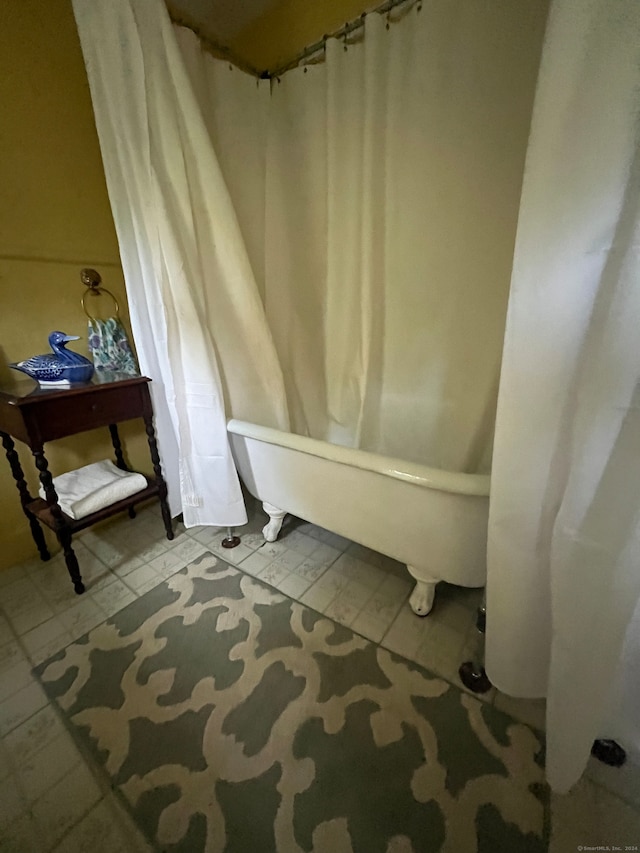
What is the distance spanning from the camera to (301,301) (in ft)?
4.81

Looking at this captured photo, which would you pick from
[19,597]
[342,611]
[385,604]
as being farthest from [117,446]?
[385,604]

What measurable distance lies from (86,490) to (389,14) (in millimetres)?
1874

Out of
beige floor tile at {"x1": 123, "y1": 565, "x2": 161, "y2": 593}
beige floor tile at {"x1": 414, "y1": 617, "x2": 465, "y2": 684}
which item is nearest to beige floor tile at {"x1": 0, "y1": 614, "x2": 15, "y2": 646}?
beige floor tile at {"x1": 123, "y1": 565, "x2": 161, "y2": 593}

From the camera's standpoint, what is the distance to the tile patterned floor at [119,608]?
66cm

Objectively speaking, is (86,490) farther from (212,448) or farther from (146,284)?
(146,284)

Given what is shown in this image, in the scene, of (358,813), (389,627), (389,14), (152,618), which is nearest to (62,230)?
(389,14)

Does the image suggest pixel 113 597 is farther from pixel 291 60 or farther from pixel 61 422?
pixel 291 60

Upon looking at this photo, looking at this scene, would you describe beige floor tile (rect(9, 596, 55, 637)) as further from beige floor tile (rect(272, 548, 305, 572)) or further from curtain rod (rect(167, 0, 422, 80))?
curtain rod (rect(167, 0, 422, 80))

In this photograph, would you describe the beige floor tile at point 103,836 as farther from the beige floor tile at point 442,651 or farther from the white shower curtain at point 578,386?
the white shower curtain at point 578,386

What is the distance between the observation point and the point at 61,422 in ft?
3.41

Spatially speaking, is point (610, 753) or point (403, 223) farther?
point (403, 223)

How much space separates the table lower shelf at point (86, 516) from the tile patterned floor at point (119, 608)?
0.86 feet

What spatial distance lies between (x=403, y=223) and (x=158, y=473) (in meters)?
1.36

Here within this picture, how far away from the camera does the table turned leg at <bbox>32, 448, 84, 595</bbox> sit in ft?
3.38
